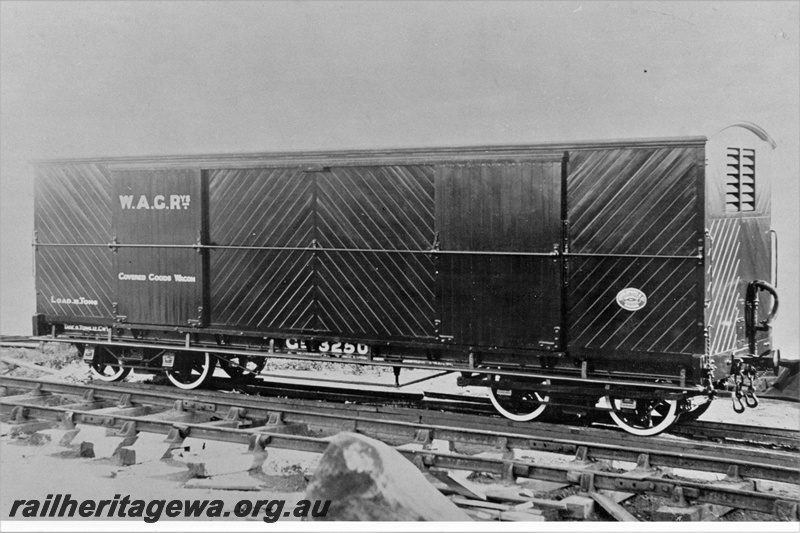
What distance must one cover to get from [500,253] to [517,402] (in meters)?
1.93

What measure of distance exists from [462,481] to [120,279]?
6332 mm

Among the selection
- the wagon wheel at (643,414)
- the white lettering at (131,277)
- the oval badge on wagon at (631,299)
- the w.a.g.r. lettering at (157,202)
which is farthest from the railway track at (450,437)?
the w.a.g.r. lettering at (157,202)

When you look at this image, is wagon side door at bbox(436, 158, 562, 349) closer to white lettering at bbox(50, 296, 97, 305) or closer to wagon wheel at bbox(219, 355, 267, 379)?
wagon wheel at bbox(219, 355, 267, 379)

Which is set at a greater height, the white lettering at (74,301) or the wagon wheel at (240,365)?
the white lettering at (74,301)

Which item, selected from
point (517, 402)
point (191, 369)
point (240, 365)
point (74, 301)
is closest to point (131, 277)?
point (74, 301)

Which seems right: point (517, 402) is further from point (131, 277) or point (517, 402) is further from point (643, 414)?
point (131, 277)

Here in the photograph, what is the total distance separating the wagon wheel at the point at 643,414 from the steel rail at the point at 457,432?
553mm

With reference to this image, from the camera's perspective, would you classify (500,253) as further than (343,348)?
No

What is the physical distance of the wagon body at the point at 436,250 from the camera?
28.3ft

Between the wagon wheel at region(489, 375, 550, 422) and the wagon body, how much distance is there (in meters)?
0.52

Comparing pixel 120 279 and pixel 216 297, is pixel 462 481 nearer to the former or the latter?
pixel 216 297

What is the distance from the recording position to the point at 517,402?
32.1ft

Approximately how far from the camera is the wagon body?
8.63 m

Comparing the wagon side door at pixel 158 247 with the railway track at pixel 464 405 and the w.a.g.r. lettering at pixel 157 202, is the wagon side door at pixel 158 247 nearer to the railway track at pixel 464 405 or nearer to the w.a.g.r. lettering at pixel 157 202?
the w.a.g.r. lettering at pixel 157 202
